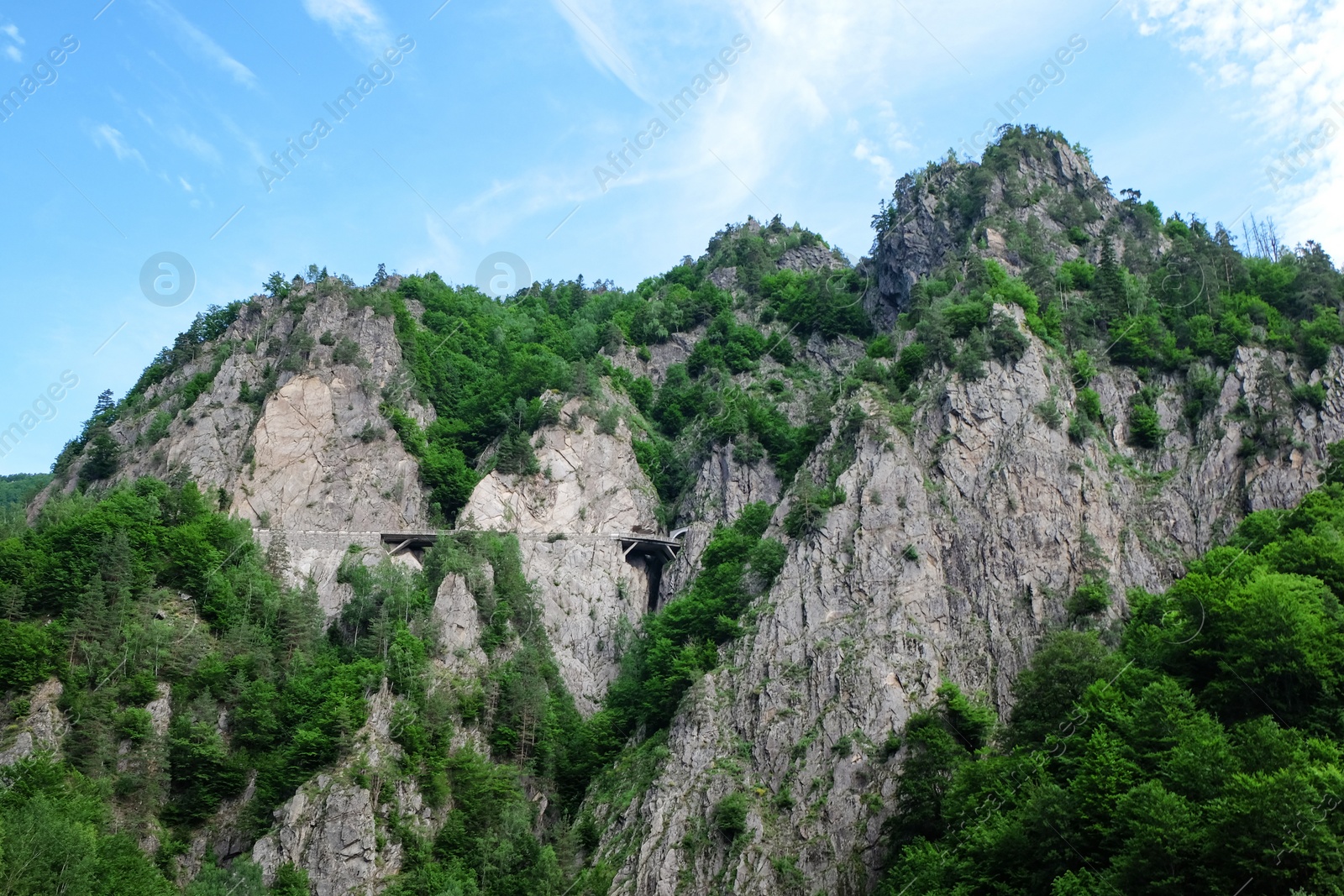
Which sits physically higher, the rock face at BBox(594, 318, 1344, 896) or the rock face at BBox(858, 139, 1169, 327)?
the rock face at BBox(858, 139, 1169, 327)

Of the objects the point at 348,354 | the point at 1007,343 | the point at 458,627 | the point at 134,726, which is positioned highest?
the point at 348,354

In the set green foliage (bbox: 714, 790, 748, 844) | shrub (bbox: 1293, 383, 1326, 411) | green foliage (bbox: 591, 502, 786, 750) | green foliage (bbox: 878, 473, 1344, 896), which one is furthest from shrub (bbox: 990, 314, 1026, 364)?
green foliage (bbox: 714, 790, 748, 844)

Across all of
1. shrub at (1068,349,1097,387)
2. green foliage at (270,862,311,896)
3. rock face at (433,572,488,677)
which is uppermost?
shrub at (1068,349,1097,387)

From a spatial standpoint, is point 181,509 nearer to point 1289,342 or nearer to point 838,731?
point 838,731

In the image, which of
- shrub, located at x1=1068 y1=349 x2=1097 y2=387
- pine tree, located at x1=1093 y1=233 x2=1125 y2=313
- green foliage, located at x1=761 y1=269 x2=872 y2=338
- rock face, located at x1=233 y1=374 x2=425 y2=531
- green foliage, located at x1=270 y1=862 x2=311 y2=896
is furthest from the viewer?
green foliage, located at x1=761 y1=269 x2=872 y2=338

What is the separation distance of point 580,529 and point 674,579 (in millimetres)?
8195

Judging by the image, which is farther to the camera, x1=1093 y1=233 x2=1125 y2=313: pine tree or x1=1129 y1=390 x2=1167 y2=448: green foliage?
x1=1093 y1=233 x2=1125 y2=313: pine tree

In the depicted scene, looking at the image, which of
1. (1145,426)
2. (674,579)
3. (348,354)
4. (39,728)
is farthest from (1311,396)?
(39,728)

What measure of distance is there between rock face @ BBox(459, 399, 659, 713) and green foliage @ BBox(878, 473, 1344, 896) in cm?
2562

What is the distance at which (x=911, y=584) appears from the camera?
201ft

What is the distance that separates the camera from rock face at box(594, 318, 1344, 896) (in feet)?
171

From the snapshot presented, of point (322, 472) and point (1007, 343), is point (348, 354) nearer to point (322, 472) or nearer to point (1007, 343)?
point (322, 472)

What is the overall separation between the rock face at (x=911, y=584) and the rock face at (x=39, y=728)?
86.9 feet

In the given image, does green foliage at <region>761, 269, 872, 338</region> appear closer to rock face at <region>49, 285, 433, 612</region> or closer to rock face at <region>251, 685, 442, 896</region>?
rock face at <region>49, 285, 433, 612</region>
